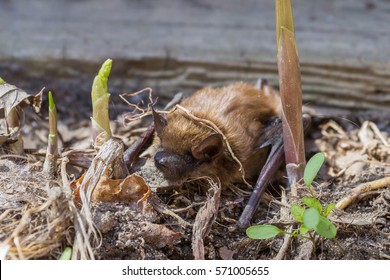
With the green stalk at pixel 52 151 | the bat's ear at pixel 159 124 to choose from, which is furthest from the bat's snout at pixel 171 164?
the green stalk at pixel 52 151

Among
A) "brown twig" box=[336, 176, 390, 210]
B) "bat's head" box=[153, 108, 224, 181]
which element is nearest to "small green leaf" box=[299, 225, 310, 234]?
"brown twig" box=[336, 176, 390, 210]

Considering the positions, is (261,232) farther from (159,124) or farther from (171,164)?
(159,124)

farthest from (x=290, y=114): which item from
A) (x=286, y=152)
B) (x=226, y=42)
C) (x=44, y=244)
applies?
(x=226, y=42)

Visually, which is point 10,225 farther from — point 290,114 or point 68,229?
point 290,114

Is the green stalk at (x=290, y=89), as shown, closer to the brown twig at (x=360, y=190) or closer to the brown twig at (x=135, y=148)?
the brown twig at (x=360, y=190)

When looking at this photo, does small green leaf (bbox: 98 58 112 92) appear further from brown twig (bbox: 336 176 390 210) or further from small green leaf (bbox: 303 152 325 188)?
brown twig (bbox: 336 176 390 210)

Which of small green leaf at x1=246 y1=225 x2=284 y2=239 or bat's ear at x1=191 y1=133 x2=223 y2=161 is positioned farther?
bat's ear at x1=191 y1=133 x2=223 y2=161
